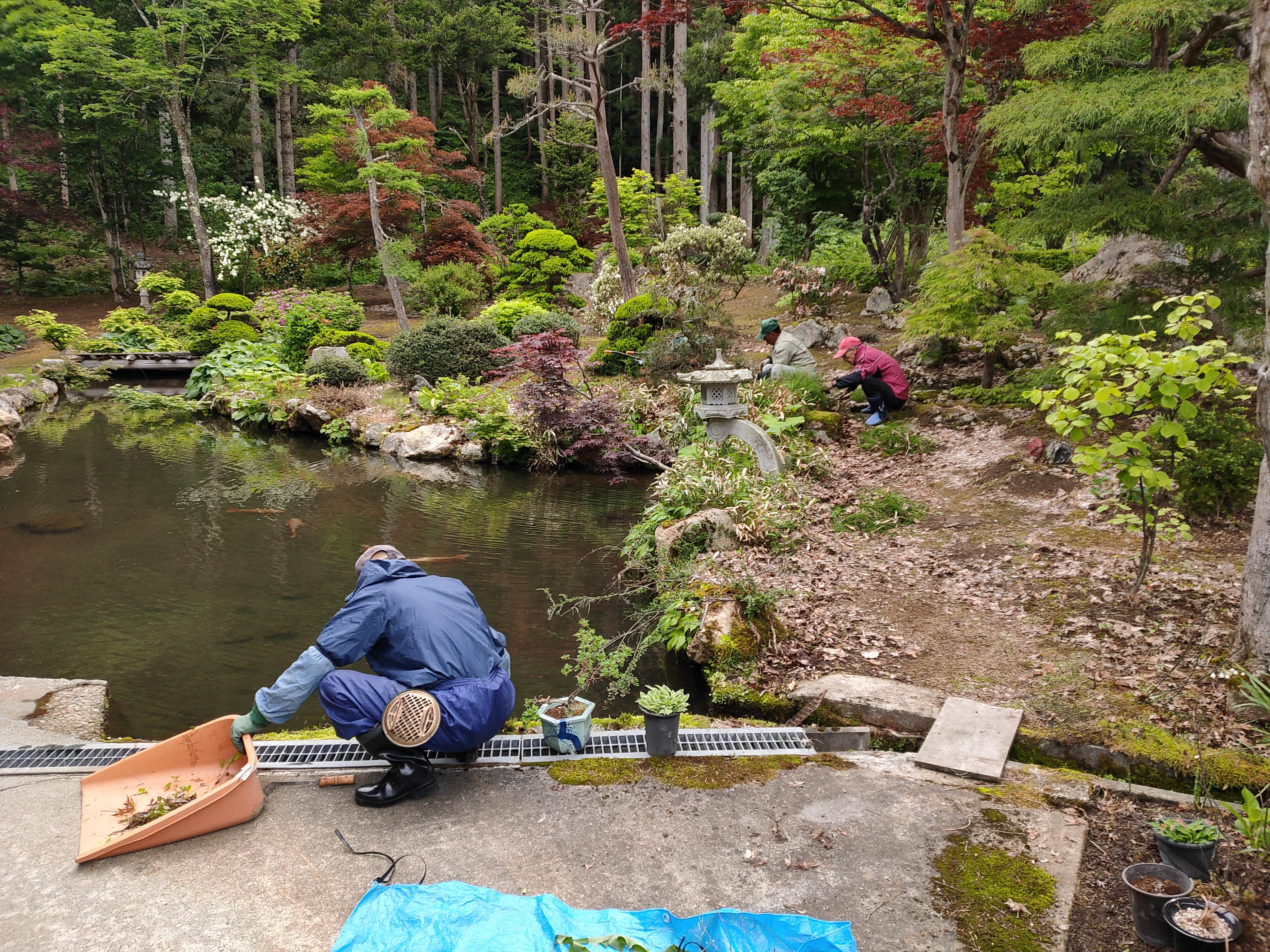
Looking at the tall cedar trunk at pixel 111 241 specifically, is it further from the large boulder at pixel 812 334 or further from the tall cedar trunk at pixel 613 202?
the large boulder at pixel 812 334

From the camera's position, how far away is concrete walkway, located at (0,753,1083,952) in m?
2.50

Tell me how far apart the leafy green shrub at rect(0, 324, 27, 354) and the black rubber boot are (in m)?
19.6

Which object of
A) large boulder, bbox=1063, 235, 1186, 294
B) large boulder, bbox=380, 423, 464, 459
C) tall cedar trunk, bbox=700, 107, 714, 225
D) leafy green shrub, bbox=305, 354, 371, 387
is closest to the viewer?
large boulder, bbox=1063, 235, 1186, 294

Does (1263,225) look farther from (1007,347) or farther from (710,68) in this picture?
(710,68)

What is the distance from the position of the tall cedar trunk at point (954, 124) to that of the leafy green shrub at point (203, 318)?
15315mm

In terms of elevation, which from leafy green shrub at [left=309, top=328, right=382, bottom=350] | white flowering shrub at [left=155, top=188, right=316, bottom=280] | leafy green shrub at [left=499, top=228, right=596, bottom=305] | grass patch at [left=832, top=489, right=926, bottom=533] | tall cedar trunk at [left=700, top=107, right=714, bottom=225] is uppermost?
tall cedar trunk at [left=700, top=107, right=714, bottom=225]

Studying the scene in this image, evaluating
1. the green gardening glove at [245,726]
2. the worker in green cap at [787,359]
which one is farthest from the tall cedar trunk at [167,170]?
the green gardening glove at [245,726]

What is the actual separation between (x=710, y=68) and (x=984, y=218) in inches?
346

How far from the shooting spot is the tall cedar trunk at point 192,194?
20.1 m

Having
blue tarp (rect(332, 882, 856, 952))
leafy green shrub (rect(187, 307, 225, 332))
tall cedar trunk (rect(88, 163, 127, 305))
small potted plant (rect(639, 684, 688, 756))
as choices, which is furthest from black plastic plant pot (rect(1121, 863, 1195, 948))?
tall cedar trunk (rect(88, 163, 127, 305))

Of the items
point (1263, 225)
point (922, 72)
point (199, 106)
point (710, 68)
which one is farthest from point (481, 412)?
point (199, 106)

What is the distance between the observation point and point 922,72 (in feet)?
40.1

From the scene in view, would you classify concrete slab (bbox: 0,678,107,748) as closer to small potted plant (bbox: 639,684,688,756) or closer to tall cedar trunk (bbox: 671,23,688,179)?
small potted plant (bbox: 639,684,688,756)

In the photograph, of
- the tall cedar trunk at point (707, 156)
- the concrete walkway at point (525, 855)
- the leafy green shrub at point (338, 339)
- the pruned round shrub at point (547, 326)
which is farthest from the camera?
the tall cedar trunk at point (707, 156)
